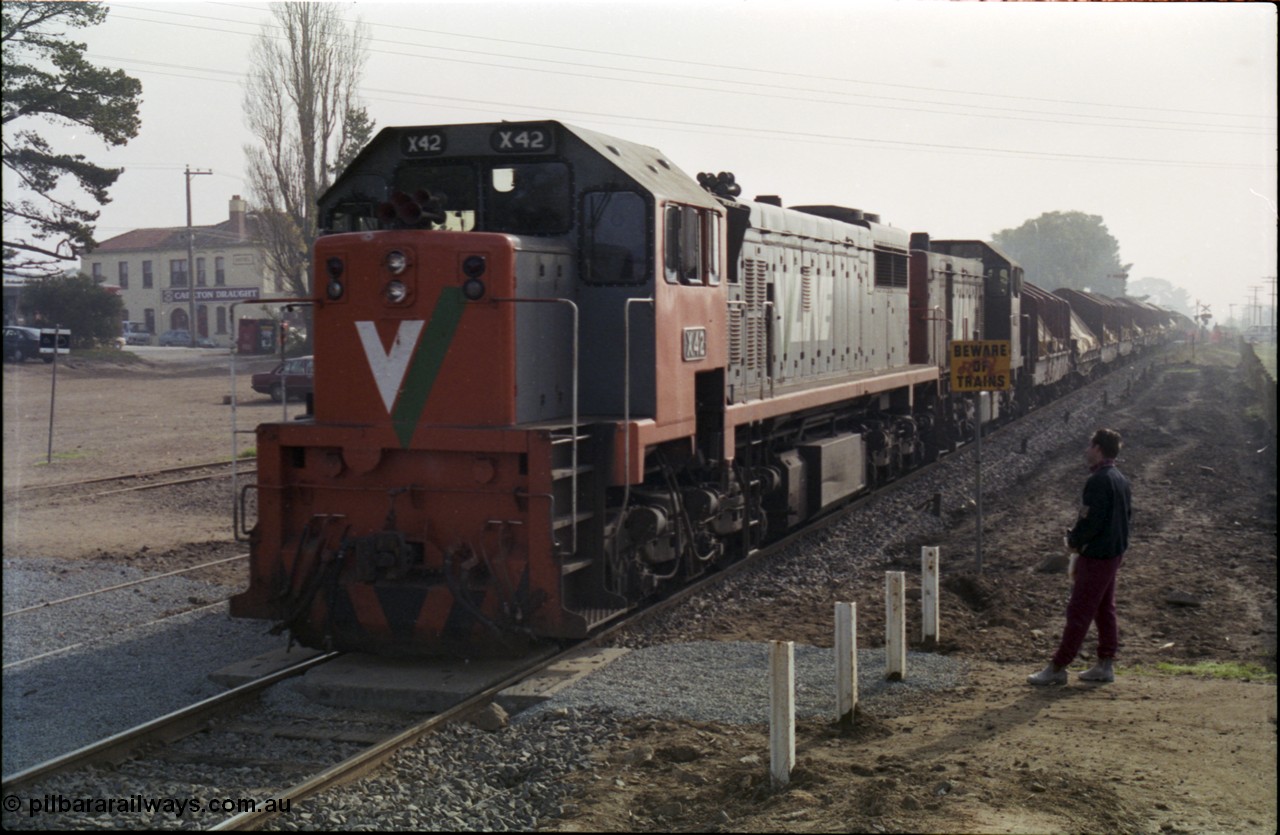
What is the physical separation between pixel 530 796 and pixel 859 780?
5.22 ft

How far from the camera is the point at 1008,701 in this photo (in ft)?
24.0

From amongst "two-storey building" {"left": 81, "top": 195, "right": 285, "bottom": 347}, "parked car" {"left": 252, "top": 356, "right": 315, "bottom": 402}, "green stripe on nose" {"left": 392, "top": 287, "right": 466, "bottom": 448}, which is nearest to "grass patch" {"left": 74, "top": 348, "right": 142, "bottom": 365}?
"parked car" {"left": 252, "top": 356, "right": 315, "bottom": 402}

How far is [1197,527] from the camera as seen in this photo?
1428cm

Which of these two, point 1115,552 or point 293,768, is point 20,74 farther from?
point 1115,552

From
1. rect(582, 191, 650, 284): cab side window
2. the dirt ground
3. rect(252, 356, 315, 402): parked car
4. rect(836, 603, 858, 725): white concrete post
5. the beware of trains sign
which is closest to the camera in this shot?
the dirt ground

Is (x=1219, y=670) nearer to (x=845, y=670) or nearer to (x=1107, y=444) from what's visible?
(x=1107, y=444)

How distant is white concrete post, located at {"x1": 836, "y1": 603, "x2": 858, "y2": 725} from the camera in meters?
6.73

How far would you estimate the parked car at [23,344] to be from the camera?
112ft

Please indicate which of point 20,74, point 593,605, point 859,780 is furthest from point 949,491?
point 20,74

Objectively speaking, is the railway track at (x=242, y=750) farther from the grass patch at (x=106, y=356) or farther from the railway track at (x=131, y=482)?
the grass patch at (x=106, y=356)

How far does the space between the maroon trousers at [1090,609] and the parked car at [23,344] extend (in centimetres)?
3307

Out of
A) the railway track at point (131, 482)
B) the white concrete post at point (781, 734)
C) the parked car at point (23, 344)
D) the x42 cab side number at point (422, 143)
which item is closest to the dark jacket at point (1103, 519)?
the white concrete post at point (781, 734)

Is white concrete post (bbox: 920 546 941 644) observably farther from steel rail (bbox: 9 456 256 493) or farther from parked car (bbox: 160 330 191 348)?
parked car (bbox: 160 330 191 348)

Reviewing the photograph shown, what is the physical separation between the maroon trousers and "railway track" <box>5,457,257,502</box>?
11.2 m
